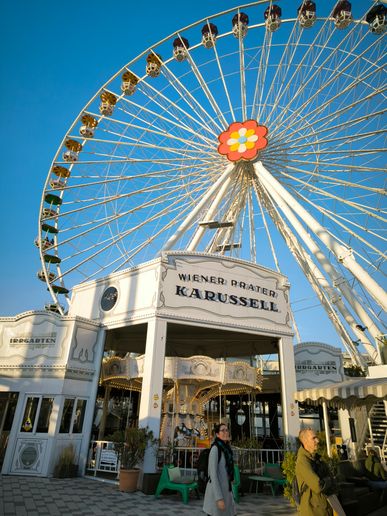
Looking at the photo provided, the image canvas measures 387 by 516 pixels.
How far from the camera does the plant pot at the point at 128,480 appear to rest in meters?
9.35

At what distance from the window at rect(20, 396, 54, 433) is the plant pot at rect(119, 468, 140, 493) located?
10.8 feet

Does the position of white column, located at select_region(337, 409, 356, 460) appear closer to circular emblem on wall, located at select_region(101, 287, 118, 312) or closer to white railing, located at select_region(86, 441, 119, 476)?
white railing, located at select_region(86, 441, 119, 476)

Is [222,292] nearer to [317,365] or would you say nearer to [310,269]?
[317,365]

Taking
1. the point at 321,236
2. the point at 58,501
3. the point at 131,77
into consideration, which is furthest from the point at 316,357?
the point at 131,77

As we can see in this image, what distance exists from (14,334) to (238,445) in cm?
869

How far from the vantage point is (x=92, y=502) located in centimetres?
785

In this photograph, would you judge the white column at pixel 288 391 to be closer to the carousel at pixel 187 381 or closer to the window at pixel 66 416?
the carousel at pixel 187 381

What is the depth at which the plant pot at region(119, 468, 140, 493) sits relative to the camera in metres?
9.35

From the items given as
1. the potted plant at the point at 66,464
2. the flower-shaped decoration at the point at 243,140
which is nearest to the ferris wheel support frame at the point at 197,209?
the flower-shaped decoration at the point at 243,140

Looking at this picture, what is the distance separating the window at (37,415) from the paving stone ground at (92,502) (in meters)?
1.44

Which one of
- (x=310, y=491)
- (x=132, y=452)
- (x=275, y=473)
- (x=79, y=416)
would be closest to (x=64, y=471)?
(x=79, y=416)

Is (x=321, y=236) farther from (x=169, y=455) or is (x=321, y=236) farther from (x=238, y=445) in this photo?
(x=169, y=455)

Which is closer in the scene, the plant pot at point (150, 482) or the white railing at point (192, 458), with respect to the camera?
the plant pot at point (150, 482)

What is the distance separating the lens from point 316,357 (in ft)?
52.4
